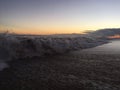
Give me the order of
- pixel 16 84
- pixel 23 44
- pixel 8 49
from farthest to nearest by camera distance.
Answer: pixel 23 44
pixel 8 49
pixel 16 84

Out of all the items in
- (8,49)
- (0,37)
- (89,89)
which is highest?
(0,37)

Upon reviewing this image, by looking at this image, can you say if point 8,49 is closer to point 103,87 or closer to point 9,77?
point 9,77

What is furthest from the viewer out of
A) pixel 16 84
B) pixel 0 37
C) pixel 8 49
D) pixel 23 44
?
pixel 23 44

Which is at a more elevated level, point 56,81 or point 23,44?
point 23,44

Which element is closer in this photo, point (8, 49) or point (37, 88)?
point (37, 88)

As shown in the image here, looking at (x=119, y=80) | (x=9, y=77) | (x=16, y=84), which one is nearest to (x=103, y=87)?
(x=119, y=80)

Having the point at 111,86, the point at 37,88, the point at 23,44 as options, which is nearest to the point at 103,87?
the point at 111,86

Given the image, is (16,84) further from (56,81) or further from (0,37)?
(0,37)

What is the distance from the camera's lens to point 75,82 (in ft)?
27.8

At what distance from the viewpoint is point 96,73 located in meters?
10.0

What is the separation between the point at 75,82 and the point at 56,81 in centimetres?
101

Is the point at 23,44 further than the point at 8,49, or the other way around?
the point at 23,44

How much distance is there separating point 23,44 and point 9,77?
35.5 ft

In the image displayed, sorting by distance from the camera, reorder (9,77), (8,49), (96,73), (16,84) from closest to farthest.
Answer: (16,84)
(9,77)
(96,73)
(8,49)
